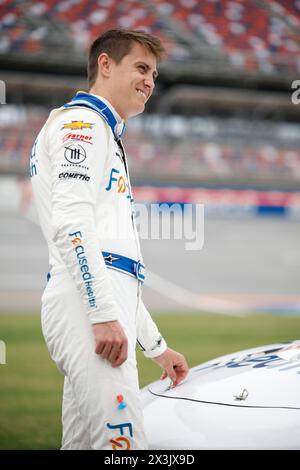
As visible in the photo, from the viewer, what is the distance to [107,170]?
6.47 feet

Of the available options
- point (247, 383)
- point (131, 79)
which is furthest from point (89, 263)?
point (247, 383)

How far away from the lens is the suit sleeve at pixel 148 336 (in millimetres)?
2287

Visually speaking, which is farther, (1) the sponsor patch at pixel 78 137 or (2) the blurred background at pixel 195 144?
(2) the blurred background at pixel 195 144

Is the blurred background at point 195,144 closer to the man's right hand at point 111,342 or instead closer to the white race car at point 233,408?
the white race car at point 233,408

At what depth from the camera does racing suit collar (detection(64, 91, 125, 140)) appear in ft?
6.54

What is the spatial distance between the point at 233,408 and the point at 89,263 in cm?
74

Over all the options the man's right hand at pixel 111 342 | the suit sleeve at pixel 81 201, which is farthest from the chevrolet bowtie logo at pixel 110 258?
the man's right hand at pixel 111 342

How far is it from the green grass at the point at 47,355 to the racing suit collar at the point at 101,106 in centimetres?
249

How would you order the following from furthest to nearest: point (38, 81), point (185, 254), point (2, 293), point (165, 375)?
point (38, 81)
point (185, 254)
point (2, 293)
point (165, 375)

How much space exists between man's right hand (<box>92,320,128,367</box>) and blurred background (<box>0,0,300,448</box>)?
771 cm

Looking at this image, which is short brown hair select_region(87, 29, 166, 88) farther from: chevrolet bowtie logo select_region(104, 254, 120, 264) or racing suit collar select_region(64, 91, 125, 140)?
chevrolet bowtie logo select_region(104, 254, 120, 264)
